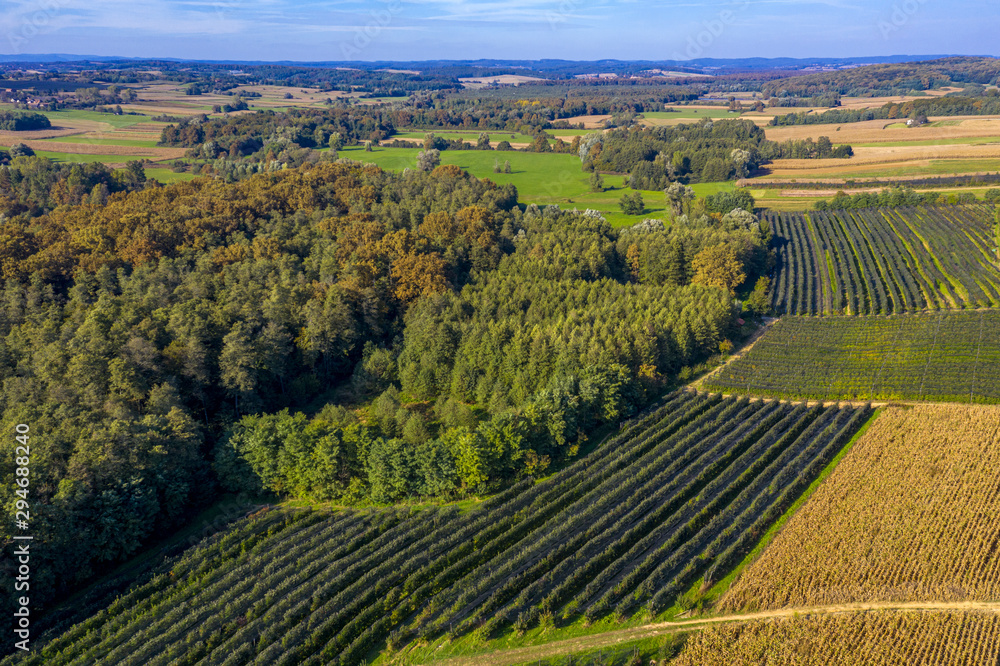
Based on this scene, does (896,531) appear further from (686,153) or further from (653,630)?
(686,153)

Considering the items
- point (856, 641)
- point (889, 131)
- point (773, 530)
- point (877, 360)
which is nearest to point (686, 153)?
point (889, 131)

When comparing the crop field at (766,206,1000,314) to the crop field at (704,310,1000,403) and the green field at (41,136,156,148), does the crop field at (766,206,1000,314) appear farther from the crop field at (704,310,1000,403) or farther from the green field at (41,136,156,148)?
the green field at (41,136,156,148)

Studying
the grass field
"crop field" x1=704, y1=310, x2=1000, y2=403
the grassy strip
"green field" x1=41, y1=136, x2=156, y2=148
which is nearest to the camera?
the grassy strip

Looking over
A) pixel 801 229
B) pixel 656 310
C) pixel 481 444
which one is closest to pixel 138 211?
pixel 481 444

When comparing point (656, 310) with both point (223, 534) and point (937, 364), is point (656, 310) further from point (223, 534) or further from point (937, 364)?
point (223, 534)

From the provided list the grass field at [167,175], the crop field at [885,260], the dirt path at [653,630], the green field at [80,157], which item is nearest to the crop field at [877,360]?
the crop field at [885,260]

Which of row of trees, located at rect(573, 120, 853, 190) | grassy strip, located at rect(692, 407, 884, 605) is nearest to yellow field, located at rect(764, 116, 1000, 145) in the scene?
row of trees, located at rect(573, 120, 853, 190)
